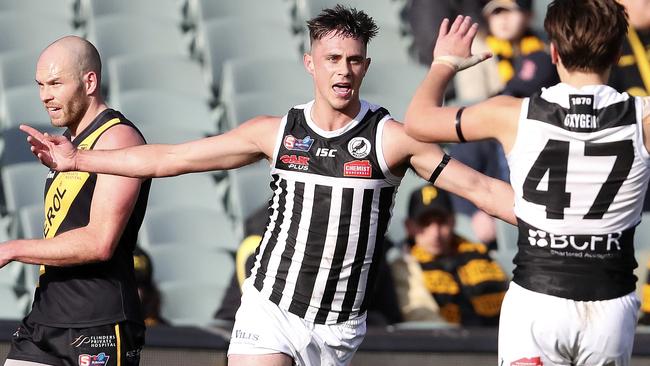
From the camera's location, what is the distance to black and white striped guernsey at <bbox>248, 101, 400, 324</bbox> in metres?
5.45

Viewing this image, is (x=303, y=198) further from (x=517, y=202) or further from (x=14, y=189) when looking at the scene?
(x=14, y=189)

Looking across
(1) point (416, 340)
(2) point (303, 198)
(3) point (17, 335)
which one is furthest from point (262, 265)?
(1) point (416, 340)

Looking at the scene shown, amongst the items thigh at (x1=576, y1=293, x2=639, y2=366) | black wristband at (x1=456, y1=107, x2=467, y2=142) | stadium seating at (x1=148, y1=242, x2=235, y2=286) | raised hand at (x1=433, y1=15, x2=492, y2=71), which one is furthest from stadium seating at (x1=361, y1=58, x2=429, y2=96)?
thigh at (x1=576, y1=293, x2=639, y2=366)

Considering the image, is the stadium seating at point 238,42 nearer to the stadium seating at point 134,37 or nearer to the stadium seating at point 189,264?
the stadium seating at point 134,37

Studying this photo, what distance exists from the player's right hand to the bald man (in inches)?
8.5

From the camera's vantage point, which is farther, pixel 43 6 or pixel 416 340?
pixel 43 6

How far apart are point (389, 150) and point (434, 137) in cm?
74

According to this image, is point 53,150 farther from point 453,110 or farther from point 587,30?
point 587,30

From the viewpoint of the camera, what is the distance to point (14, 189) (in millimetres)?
9055

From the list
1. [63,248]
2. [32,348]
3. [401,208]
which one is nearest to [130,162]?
[63,248]

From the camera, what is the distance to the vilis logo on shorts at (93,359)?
546 centimetres

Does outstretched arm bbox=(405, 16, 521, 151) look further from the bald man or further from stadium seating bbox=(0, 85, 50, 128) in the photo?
stadium seating bbox=(0, 85, 50, 128)

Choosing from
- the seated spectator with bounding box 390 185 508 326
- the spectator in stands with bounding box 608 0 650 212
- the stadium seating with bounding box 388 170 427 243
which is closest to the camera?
the seated spectator with bounding box 390 185 508 326

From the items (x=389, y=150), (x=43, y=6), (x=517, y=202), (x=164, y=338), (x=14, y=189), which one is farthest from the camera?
(x=43, y=6)
